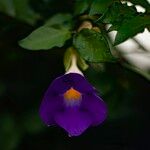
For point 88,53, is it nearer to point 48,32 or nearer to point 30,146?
point 48,32

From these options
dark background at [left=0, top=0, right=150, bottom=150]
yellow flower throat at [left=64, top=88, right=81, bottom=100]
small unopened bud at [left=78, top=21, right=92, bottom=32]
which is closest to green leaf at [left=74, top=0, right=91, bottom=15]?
small unopened bud at [left=78, top=21, right=92, bottom=32]

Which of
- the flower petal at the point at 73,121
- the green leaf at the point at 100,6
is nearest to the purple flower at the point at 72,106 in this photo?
the flower petal at the point at 73,121

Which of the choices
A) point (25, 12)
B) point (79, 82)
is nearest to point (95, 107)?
point (79, 82)

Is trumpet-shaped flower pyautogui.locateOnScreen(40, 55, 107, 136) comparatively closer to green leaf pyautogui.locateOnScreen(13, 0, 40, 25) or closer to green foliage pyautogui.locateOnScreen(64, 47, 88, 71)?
green foliage pyautogui.locateOnScreen(64, 47, 88, 71)

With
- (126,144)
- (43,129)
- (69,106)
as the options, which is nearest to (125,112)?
(126,144)

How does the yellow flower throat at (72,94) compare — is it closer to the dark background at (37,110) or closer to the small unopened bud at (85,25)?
the small unopened bud at (85,25)

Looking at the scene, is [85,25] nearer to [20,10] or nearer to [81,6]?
[81,6]
